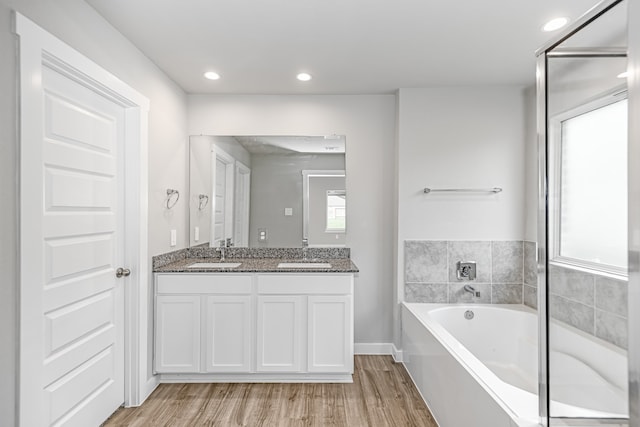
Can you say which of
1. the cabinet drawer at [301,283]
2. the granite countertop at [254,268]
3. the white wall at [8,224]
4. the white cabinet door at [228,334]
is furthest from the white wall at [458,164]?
the white wall at [8,224]

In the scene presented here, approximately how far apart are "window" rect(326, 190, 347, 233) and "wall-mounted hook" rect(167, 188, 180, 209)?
4.29 feet

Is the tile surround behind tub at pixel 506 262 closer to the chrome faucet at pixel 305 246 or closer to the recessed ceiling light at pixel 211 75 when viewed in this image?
the chrome faucet at pixel 305 246

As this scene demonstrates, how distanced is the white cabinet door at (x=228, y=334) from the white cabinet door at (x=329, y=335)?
470 mm

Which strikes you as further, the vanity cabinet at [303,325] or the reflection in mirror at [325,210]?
the reflection in mirror at [325,210]

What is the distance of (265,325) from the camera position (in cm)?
285

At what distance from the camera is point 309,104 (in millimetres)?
3492

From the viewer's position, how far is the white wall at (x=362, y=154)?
3492 mm

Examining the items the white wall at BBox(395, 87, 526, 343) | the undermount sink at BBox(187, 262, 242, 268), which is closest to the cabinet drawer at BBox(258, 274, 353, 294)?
the undermount sink at BBox(187, 262, 242, 268)

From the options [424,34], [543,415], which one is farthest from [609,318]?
[424,34]

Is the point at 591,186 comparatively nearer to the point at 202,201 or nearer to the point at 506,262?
the point at 506,262

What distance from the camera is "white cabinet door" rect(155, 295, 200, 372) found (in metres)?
2.81

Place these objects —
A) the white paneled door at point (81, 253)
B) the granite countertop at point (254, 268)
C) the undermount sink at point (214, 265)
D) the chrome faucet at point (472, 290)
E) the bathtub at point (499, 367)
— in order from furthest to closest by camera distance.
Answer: the chrome faucet at point (472, 290) < the undermount sink at point (214, 265) < the granite countertop at point (254, 268) < the white paneled door at point (81, 253) < the bathtub at point (499, 367)

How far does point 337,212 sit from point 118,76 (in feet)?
6.55

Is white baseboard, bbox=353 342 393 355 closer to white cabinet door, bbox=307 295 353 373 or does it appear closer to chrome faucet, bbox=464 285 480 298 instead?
white cabinet door, bbox=307 295 353 373
